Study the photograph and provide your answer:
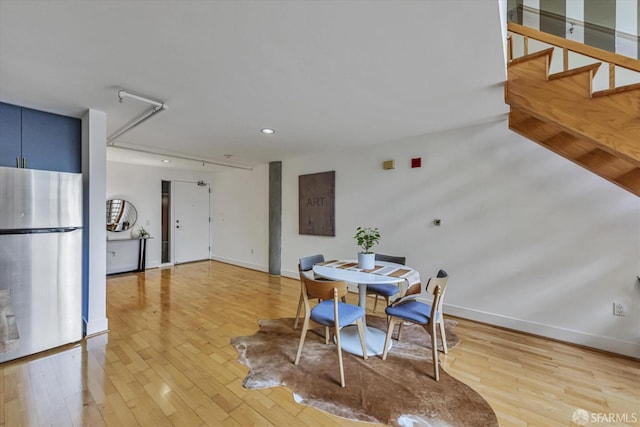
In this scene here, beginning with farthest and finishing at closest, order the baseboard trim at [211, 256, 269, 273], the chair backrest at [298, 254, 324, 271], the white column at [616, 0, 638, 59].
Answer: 1. the baseboard trim at [211, 256, 269, 273]
2. the chair backrest at [298, 254, 324, 271]
3. the white column at [616, 0, 638, 59]

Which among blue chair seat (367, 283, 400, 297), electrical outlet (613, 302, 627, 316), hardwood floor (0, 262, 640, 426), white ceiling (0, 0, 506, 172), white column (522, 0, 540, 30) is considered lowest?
hardwood floor (0, 262, 640, 426)

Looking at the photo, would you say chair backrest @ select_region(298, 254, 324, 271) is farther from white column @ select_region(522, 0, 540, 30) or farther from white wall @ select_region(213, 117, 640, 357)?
white column @ select_region(522, 0, 540, 30)

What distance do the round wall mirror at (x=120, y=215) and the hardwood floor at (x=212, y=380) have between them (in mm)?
3101

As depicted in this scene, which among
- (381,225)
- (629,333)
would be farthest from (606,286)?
(381,225)

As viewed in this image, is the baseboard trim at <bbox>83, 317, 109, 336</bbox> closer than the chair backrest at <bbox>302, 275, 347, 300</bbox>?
No

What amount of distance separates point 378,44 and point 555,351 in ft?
10.4

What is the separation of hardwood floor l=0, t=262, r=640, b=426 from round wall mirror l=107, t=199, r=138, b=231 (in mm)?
3101

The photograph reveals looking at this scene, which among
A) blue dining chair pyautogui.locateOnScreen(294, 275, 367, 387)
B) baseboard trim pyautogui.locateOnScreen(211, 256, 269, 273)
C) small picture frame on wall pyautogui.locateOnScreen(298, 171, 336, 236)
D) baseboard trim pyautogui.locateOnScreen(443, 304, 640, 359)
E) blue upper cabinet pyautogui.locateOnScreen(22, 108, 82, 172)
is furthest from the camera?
baseboard trim pyautogui.locateOnScreen(211, 256, 269, 273)

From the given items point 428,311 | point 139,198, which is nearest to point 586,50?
point 428,311

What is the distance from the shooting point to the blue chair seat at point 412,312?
2171mm

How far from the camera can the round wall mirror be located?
5527 millimetres

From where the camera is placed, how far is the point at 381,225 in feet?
13.1

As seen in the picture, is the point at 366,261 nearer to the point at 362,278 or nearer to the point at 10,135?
the point at 362,278

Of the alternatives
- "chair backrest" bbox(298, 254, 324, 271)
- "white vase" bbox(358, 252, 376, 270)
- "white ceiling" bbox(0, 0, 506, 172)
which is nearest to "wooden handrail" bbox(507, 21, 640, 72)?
"white ceiling" bbox(0, 0, 506, 172)
